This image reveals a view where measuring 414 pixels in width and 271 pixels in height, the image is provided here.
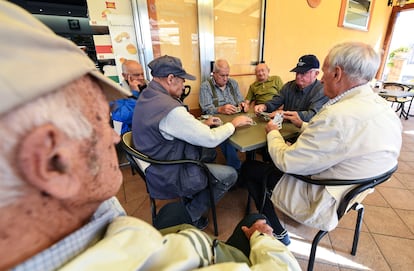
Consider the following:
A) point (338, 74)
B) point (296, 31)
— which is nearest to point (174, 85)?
point (338, 74)

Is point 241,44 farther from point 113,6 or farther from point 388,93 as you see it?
point 388,93

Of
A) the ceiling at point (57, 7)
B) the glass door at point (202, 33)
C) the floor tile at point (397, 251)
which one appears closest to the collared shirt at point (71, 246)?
the floor tile at point (397, 251)

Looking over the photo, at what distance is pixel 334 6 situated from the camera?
153 inches

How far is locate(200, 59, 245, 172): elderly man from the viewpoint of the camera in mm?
2258

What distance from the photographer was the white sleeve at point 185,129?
1.20m

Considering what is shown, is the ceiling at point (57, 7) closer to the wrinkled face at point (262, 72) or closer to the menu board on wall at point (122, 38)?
the menu board on wall at point (122, 38)

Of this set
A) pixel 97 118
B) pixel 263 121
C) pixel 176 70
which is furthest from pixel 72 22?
pixel 97 118

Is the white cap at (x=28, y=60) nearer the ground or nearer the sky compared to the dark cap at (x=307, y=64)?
nearer the sky

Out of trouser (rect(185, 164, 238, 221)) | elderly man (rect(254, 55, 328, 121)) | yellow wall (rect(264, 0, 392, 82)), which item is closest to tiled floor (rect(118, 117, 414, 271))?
trouser (rect(185, 164, 238, 221))

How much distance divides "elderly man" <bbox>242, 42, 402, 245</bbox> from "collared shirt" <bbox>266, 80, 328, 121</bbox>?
0.56 meters

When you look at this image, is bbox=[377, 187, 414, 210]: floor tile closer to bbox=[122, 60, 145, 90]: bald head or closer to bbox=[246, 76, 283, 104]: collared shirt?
bbox=[246, 76, 283, 104]: collared shirt

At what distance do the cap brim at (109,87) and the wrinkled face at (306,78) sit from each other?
1777 mm

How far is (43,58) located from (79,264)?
338 mm

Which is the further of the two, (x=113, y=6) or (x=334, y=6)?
(x=334, y=6)
